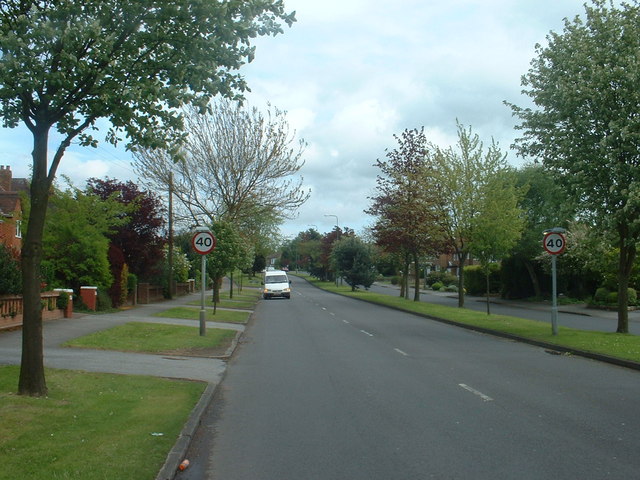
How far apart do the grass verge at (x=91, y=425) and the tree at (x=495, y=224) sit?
2074cm

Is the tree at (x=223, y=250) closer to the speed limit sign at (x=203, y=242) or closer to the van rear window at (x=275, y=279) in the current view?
the speed limit sign at (x=203, y=242)

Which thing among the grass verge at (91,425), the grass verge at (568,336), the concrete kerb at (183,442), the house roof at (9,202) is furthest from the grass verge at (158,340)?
the house roof at (9,202)

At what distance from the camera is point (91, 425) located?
7129mm

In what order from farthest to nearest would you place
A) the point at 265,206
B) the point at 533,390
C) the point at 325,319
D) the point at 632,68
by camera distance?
1. the point at 265,206
2. the point at 325,319
3. the point at 632,68
4. the point at 533,390

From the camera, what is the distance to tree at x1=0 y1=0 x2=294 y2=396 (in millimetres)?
7941

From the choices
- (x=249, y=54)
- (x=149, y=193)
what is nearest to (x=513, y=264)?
(x=149, y=193)

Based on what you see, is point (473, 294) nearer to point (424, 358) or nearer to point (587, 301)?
point (587, 301)

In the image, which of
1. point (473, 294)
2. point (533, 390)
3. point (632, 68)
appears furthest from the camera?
point (473, 294)

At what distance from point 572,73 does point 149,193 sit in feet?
68.2

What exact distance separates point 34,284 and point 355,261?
52.1 meters

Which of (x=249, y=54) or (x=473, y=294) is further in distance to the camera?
(x=473, y=294)

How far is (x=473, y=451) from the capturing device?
261 inches

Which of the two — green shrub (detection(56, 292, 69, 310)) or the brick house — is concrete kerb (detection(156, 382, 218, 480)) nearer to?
green shrub (detection(56, 292, 69, 310))

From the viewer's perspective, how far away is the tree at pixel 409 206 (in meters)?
35.0
